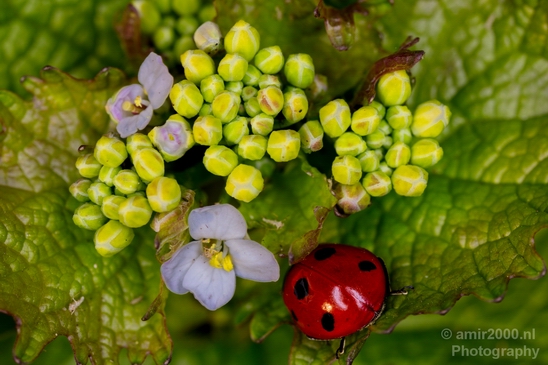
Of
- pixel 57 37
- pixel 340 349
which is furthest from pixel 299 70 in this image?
pixel 57 37

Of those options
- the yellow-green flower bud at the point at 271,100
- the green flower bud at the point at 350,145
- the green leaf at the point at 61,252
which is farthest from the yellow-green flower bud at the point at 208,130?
the green leaf at the point at 61,252

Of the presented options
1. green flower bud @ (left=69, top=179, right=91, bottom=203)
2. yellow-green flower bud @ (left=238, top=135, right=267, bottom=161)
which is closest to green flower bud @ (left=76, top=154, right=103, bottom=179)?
green flower bud @ (left=69, top=179, right=91, bottom=203)

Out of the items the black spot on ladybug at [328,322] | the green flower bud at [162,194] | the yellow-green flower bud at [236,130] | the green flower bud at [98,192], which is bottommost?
the black spot on ladybug at [328,322]

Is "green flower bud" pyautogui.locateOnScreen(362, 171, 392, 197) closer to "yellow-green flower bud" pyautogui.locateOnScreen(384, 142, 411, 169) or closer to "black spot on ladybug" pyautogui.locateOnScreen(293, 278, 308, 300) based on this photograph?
"yellow-green flower bud" pyautogui.locateOnScreen(384, 142, 411, 169)

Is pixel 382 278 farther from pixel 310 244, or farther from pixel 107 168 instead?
pixel 107 168

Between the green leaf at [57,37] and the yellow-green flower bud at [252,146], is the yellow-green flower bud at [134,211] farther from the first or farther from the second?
the green leaf at [57,37]

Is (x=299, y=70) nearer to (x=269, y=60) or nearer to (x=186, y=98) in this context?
(x=269, y=60)

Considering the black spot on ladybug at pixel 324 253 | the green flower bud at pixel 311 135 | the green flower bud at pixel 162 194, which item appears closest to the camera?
the green flower bud at pixel 162 194

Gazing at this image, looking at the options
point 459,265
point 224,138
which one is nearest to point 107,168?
point 224,138
